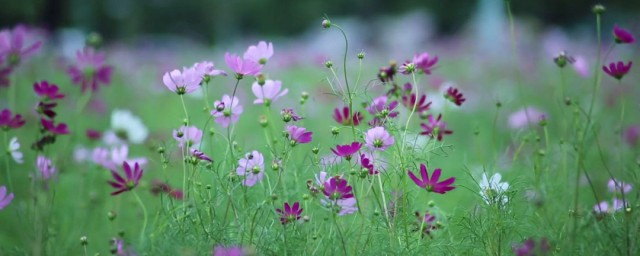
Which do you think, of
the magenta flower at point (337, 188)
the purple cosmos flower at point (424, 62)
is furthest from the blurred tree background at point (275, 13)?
the magenta flower at point (337, 188)

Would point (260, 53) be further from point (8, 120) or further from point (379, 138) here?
point (8, 120)

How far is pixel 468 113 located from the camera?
4156 mm

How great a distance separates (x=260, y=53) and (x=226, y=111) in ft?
0.48

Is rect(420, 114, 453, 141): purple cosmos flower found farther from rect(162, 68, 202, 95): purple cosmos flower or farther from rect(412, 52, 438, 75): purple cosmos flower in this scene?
rect(162, 68, 202, 95): purple cosmos flower

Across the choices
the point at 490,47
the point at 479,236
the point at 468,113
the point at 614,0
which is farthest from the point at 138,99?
the point at 614,0

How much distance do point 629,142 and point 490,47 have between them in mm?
5937

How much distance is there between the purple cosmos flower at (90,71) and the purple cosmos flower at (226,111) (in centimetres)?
70

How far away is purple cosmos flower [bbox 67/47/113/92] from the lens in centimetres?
175

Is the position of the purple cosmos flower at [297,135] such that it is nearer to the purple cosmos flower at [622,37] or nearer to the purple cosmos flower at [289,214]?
the purple cosmos flower at [289,214]

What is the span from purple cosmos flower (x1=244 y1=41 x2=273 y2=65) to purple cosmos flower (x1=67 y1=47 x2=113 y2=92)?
2.47 feet

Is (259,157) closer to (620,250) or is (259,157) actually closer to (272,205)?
(272,205)

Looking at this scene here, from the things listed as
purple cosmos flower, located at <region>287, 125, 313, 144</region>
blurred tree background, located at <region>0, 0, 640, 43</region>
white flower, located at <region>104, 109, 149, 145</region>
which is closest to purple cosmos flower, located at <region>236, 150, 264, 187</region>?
purple cosmos flower, located at <region>287, 125, 313, 144</region>

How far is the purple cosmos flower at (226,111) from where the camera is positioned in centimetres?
113

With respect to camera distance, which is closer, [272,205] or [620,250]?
[620,250]
